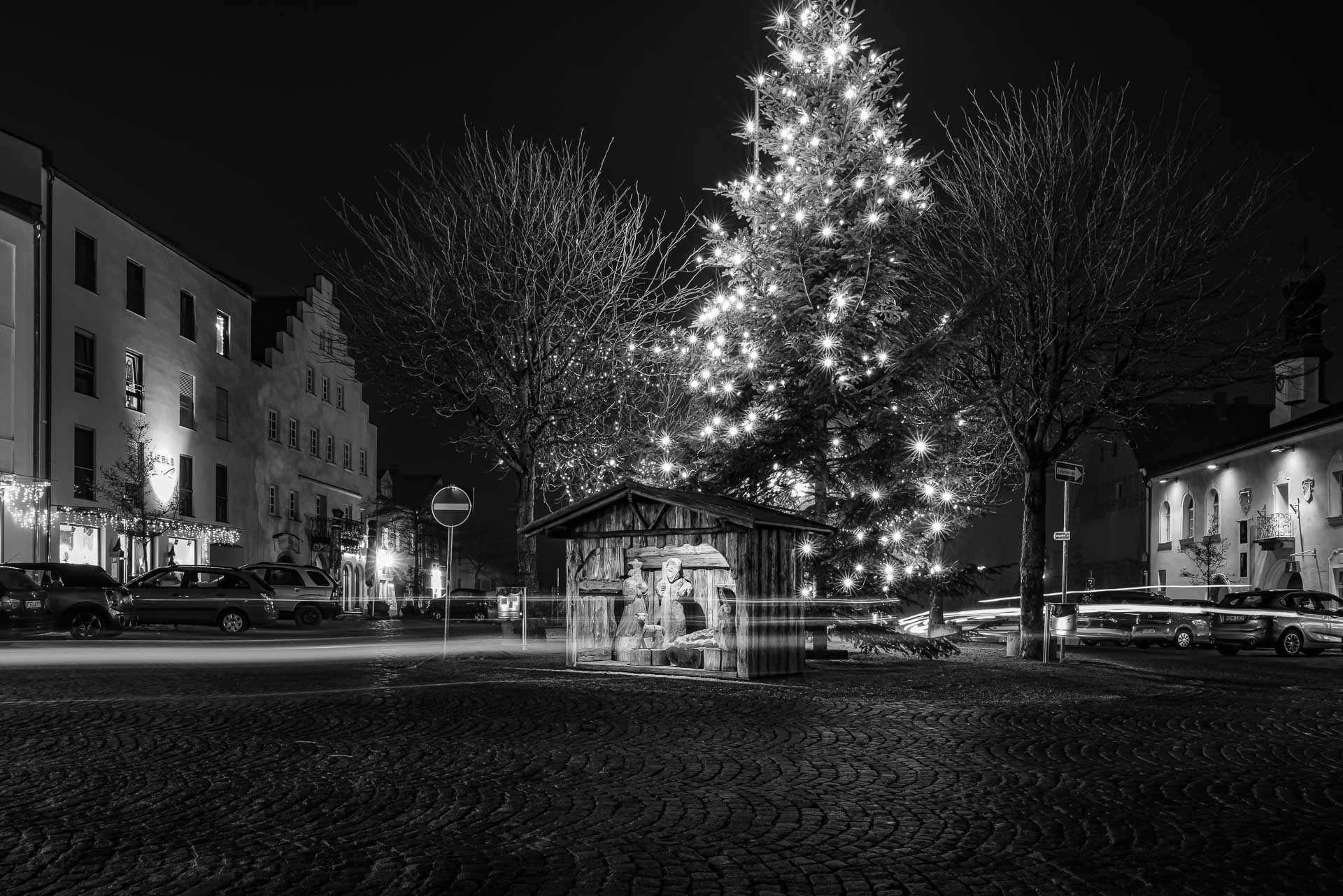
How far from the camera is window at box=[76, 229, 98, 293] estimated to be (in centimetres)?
3616

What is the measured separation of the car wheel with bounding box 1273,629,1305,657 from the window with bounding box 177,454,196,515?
1278 inches

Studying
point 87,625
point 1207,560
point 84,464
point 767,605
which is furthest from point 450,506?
point 1207,560

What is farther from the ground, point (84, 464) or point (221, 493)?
point (84, 464)

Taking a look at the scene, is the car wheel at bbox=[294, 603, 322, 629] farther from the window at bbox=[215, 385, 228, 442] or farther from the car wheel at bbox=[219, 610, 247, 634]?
the window at bbox=[215, 385, 228, 442]

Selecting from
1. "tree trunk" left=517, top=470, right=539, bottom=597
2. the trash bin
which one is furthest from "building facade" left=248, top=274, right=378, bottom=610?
the trash bin

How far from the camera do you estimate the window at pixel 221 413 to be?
45.9 metres

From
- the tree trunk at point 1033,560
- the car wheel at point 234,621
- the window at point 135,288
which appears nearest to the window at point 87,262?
the window at point 135,288

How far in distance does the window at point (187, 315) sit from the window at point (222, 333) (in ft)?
6.24

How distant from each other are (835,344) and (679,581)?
5.56 m

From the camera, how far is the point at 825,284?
21.3 m

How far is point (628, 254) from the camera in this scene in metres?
29.9

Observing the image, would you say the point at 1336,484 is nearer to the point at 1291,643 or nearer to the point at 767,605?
the point at 1291,643

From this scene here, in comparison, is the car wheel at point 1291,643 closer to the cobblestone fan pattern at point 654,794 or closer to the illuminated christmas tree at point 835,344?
the illuminated christmas tree at point 835,344

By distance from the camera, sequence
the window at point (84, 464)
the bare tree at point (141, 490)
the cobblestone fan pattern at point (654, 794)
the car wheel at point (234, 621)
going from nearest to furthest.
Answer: the cobblestone fan pattern at point (654, 794) < the car wheel at point (234, 621) < the window at point (84, 464) < the bare tree at point (141, 490)
